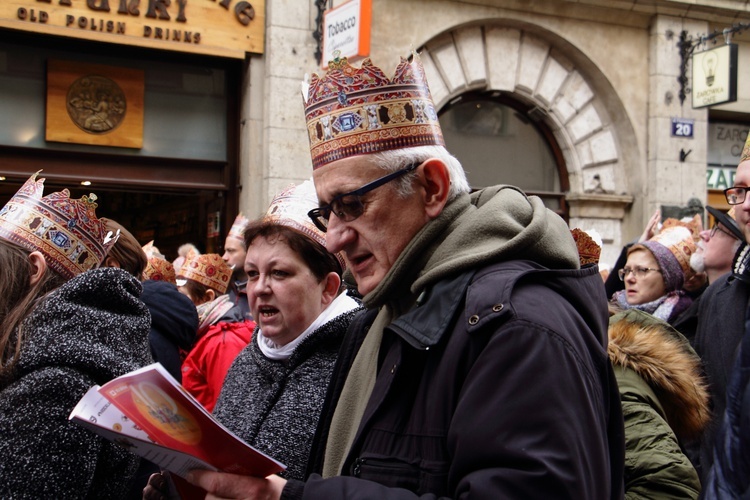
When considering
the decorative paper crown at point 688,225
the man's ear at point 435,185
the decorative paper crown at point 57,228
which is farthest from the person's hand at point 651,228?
the man's ear at point 435,185

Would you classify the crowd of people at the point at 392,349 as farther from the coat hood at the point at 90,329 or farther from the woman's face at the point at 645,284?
the woman's face at the point at 645,284

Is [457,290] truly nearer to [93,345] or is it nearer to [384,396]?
[384,396]

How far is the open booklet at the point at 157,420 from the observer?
164 cm

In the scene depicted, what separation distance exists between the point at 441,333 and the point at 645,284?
12.4 ft

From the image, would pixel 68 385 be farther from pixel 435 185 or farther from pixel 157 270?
pixel 157 270

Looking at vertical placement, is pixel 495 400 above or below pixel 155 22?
below

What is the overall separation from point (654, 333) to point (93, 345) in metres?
1.73

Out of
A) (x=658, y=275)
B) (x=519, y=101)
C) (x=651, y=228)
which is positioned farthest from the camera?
(x=519, y=101)

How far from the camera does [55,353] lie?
84.5 inches

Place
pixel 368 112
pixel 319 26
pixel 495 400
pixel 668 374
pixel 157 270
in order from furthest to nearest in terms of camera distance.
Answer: pixel 319 26 < pixel 157 270 < pixel 668 374 < pixel 368 112 < pixel 495 400

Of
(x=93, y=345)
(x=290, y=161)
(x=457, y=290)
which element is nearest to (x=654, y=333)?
(x=457, y=290)

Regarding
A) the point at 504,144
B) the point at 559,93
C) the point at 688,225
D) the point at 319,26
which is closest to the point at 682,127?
the point at 559,93

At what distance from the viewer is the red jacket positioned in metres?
4.09

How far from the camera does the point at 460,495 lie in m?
1.54
